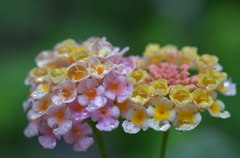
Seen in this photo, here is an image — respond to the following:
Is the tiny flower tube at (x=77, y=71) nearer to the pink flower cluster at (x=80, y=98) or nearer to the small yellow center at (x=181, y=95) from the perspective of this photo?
the pink flower cluster at (x=80, y=98)

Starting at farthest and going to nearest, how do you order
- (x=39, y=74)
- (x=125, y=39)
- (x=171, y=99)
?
(x=125, y=39) < (x=39, y=74) < (x=171, y=99)

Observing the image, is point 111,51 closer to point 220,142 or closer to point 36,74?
point 36,74

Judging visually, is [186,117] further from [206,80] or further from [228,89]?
[228,89]

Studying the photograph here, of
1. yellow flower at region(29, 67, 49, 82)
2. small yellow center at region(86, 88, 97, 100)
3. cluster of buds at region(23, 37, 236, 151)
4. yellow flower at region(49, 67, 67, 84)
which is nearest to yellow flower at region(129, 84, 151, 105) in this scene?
cluster of buds at region(23, 37, 236, 151)

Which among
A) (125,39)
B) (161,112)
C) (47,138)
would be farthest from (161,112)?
(125,39)

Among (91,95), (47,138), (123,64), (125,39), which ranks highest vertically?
(125,39)

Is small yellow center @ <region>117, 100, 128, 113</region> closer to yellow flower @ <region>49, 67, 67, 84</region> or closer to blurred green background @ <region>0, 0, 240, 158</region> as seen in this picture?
yellow flower @ <region>49, 67, 67, 84</region>

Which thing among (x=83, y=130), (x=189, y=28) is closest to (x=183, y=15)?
(x=189, y=28)
